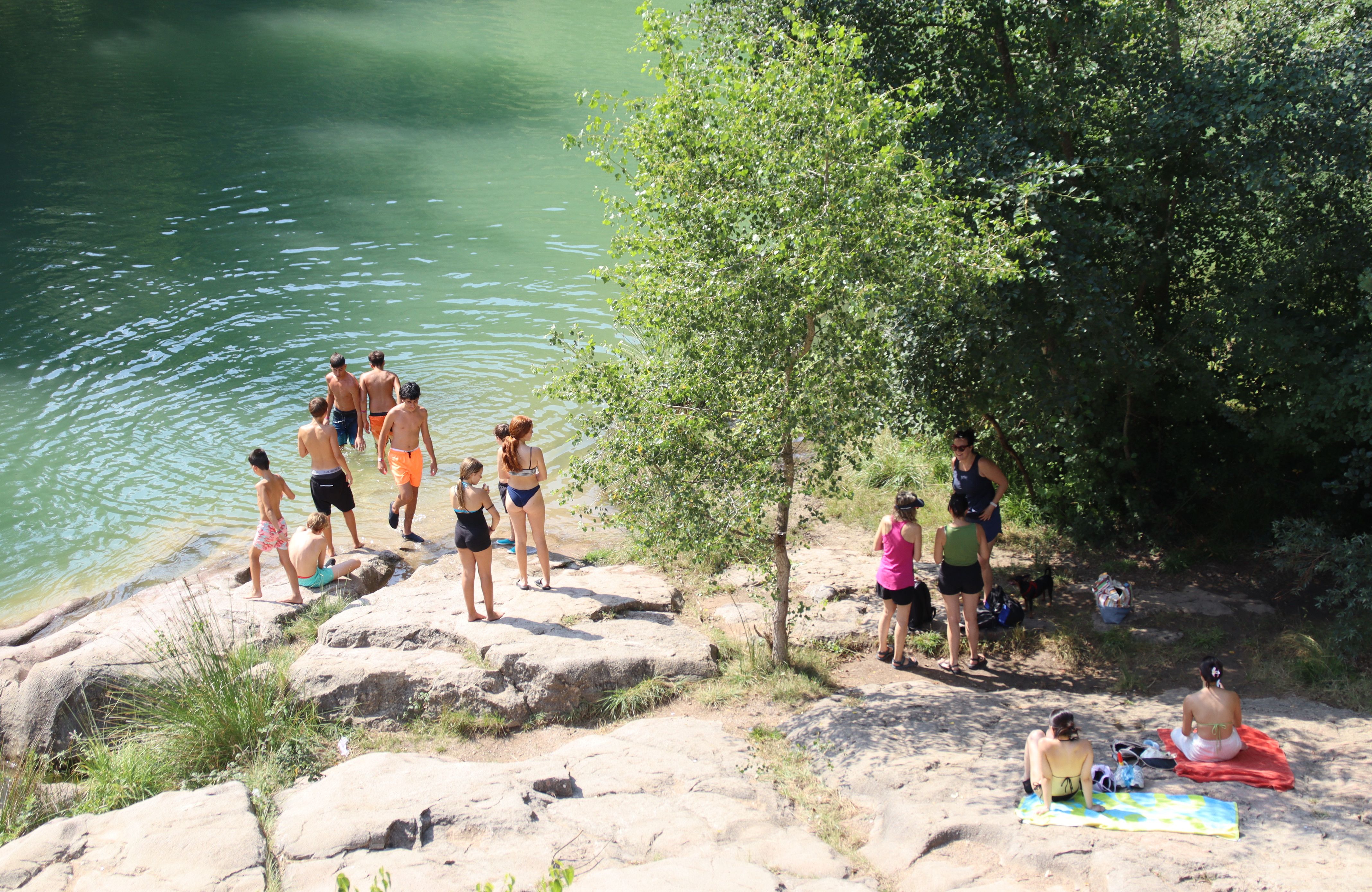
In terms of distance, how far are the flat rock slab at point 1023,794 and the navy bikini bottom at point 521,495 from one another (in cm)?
361

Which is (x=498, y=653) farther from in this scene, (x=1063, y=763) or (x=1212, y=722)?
(x=1212, y=722)

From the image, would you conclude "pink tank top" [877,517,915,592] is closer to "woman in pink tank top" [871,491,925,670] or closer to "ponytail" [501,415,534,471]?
"woman in pink tank top" [871,491,925,670]

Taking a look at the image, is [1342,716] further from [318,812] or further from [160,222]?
[160,222]

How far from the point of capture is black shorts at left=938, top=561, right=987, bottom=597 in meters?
8.48

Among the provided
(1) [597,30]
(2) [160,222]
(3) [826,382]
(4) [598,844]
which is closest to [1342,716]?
(3) [826,382]

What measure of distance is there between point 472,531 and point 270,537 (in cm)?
258

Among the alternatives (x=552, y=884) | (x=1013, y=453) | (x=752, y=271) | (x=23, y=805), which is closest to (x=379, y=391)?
(x=23, y=805)

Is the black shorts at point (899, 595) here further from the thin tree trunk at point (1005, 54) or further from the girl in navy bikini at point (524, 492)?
the thin tree trunk at point (1005, 54)

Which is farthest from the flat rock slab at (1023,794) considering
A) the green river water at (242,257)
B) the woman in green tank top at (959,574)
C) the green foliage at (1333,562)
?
the green river water at (242,257)

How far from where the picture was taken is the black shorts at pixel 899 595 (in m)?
8.43

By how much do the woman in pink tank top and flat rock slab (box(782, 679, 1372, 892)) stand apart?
0.58 m

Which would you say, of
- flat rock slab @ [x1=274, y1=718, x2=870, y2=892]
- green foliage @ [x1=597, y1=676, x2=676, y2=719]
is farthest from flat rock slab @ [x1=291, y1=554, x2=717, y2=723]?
flat rock slab @ [x1=274, y1=718, x2=870, y2=892]

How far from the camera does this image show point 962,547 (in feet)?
27.7

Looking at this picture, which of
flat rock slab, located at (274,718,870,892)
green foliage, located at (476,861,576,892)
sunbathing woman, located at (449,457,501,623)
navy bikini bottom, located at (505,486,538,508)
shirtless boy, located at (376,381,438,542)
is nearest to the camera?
green foliage, located at (476,861,576,892)
